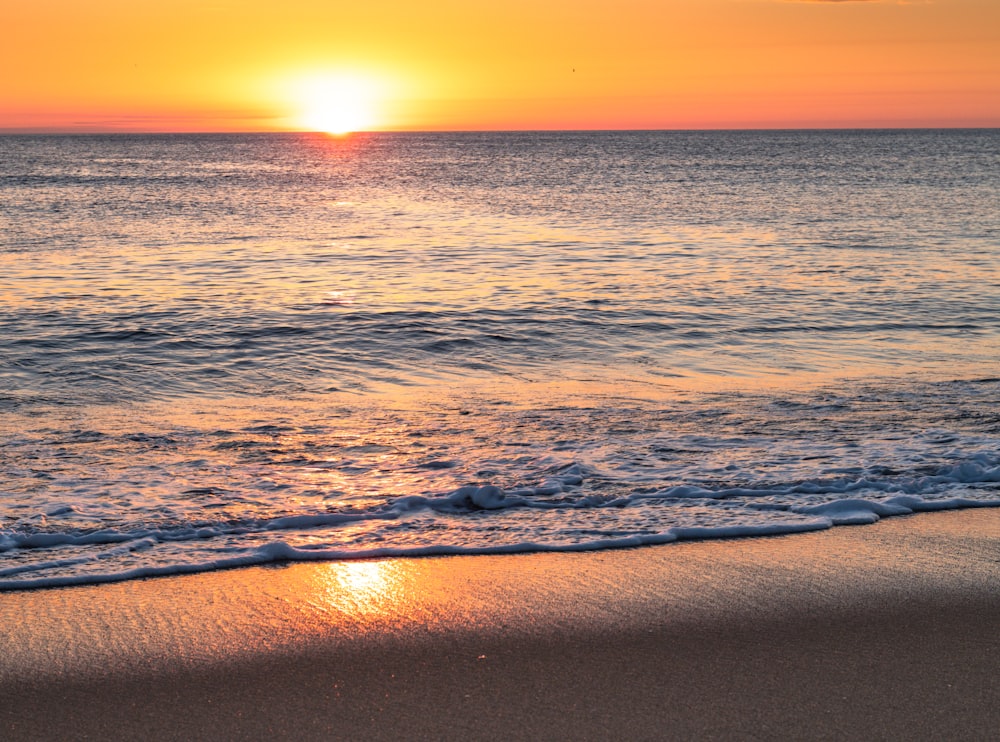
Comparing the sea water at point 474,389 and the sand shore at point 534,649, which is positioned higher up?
the sand shore at point 534,649

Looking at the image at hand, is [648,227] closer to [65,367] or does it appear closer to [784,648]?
[65,367]

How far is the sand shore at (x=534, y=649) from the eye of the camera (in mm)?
3799

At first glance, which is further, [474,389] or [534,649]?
[474,389]

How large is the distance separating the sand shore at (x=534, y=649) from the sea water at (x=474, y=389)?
1.69 feet

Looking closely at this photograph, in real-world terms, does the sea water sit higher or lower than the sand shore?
lower

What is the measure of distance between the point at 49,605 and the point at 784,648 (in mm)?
3898

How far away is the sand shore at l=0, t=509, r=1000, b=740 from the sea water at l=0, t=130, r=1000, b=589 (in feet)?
1.69

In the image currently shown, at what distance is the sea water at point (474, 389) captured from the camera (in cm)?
655

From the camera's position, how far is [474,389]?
1175 centimetres

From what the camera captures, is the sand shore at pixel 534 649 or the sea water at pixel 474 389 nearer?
the sand shore at pixel 534 649

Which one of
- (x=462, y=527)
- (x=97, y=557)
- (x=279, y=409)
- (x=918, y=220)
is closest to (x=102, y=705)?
(x=97, y=557)

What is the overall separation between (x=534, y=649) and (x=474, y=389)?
7.40 meters

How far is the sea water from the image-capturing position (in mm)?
6555

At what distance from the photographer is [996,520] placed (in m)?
6.34
